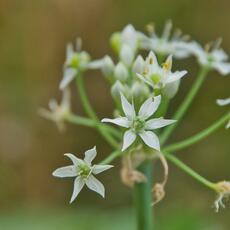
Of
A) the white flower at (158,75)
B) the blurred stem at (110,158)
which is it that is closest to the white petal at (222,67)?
the white flower at (158,75)

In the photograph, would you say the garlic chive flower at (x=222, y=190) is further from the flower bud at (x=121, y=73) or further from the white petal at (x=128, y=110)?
the flower bud at (x=121, y=73)

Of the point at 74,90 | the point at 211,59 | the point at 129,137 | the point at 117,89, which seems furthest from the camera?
the point at 74,90

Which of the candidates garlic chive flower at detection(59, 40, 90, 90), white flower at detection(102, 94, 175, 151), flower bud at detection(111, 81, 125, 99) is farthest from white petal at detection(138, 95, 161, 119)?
garlic chive flower at detection(59, 40, 90, 90)

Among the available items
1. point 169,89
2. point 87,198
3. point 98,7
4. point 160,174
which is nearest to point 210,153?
point 160,174

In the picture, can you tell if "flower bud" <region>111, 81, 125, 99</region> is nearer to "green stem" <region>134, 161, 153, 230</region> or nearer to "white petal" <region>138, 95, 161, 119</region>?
"white petal" <region>138, 95, 161, 119</region>

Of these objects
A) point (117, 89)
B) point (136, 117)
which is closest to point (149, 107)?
point (136, 117)

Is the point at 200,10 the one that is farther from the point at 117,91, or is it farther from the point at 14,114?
the point at 117,91

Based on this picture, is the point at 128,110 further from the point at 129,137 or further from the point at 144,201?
the point at 144,201
